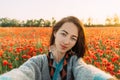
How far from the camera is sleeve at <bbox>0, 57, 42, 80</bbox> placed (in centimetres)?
369

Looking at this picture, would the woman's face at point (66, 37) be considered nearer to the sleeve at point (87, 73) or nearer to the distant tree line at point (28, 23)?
the sleeve at point (87, 73)

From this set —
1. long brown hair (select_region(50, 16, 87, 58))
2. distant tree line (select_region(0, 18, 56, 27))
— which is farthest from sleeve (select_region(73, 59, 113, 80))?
distant tree line (select_region(0, 18, 56, 27))

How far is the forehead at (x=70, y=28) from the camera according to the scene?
420cm

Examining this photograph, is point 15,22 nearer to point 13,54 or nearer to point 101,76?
point 13,54

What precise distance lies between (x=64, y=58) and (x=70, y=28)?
0.37 m

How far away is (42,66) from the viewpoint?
14.3 ft

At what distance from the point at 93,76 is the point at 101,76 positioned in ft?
0.44

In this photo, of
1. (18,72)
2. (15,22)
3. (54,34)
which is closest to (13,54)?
(54,34)

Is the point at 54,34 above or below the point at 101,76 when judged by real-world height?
above

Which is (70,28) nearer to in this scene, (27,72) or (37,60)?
(37,60)

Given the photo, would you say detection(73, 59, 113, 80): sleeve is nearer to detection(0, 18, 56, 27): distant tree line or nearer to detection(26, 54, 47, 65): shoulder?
detection(26, 54, 47, 65): shoulder

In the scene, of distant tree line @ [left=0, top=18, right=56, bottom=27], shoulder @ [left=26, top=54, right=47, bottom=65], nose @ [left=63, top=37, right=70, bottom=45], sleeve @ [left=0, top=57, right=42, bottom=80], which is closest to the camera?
sleeve @ [left=0, top=57, right=42, bottom=80]

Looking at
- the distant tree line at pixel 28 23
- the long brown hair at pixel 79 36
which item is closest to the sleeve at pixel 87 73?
the long brown hair at pixel 79 36

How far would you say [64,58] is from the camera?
14.4ft
